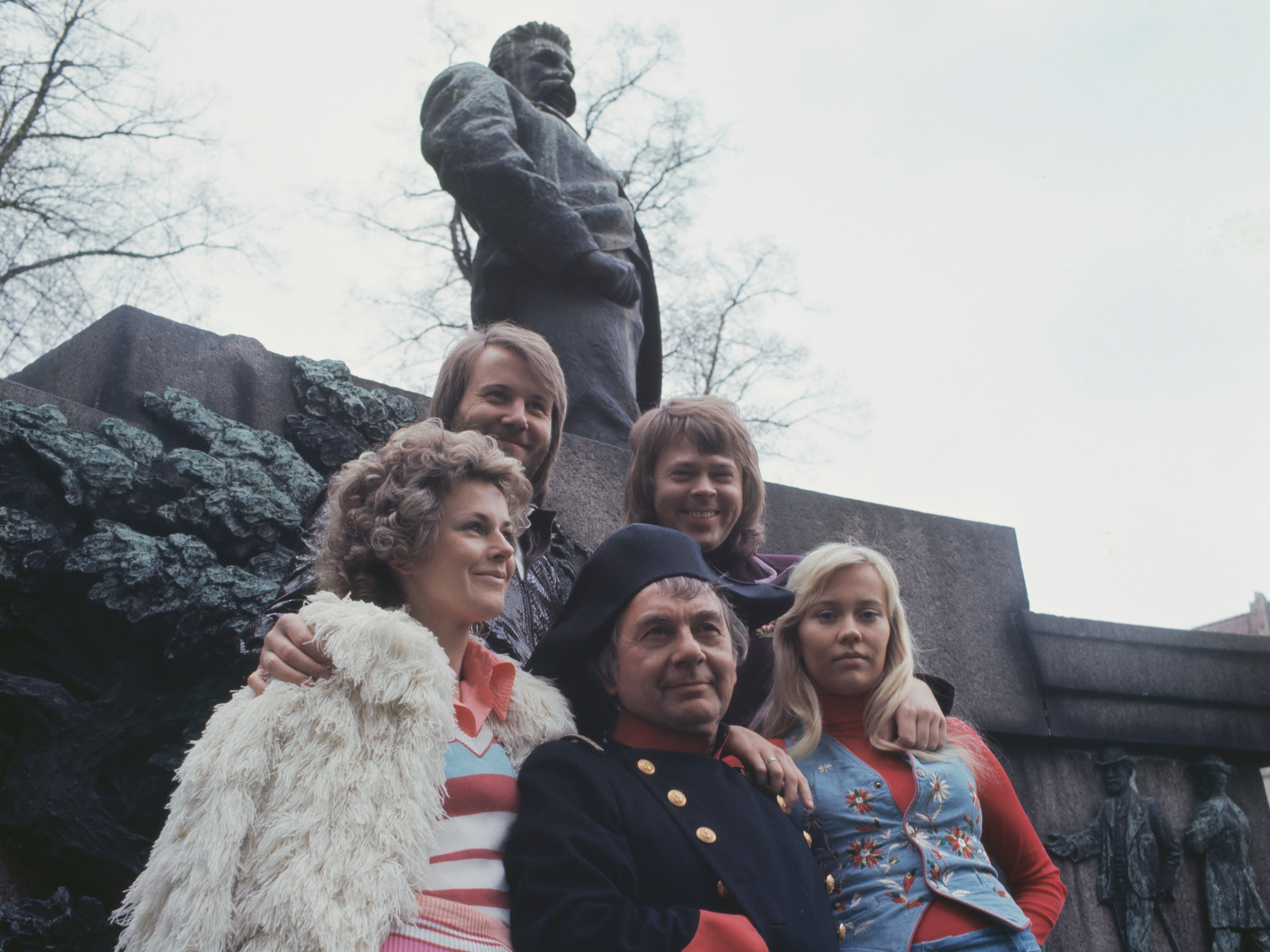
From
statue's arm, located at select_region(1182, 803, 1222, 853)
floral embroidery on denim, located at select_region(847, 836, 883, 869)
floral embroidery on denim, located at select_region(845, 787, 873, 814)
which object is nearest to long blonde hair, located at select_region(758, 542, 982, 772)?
floral embroidery on denim, located at select_region(845, 787, 873, 814)

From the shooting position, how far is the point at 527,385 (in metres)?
2.70

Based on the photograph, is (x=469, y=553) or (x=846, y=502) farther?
(x=846, y=502)

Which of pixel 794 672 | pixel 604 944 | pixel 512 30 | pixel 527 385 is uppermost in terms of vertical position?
pixel 512 30

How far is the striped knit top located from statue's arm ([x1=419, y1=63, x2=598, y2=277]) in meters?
2.96

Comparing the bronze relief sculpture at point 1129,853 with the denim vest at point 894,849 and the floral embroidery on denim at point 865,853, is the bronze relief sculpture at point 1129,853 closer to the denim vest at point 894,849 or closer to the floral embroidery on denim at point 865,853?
the denim vest at point 894,849

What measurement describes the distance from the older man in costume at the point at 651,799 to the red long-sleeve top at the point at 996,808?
32cm

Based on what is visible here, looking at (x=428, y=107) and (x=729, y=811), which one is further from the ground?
(x=428, y=107)

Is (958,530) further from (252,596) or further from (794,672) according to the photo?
(252,596)

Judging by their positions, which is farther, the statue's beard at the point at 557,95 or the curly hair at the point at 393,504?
the statue's beard at the point at 557,95

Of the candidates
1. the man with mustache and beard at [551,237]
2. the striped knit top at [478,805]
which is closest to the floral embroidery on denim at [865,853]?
the striped knit top at [478,805]

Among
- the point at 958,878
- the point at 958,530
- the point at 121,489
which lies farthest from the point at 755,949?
the point at 958,530

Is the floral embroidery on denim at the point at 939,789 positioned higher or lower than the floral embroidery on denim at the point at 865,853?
higher

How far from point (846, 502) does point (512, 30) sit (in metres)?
3.81

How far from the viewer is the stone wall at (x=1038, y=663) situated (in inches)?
145
